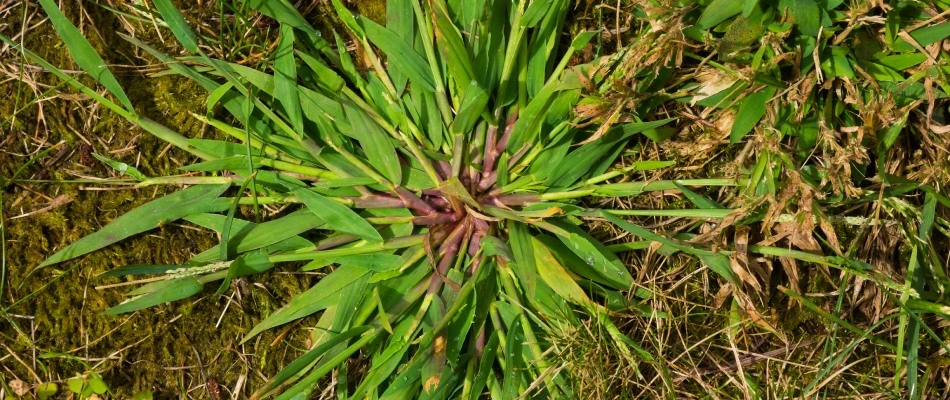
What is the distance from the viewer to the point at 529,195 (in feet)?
6.14

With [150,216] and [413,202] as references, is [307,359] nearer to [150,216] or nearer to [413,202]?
[413,202]

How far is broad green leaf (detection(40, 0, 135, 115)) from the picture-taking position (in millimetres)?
1825

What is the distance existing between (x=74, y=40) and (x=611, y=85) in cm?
133

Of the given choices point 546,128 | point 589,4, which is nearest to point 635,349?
point 546,128

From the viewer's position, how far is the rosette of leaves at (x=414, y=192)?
1.79m

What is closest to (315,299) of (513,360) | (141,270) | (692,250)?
(141,270)

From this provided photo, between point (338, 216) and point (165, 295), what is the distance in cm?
51

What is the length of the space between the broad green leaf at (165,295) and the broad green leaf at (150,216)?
0.53ft

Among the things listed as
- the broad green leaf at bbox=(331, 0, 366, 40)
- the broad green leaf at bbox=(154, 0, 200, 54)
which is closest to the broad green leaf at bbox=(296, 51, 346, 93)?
the broad green leaf at bbox=(331, 0, 366, 40)

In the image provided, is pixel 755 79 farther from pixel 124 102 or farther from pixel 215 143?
pixel 124 102

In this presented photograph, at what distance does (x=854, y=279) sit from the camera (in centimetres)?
198

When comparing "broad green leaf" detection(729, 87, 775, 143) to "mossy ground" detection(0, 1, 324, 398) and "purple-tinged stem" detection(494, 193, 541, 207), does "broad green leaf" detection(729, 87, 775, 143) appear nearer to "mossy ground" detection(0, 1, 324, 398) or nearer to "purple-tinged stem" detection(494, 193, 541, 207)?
"purple-tinged stem" detection(494, 193, 541, 207)

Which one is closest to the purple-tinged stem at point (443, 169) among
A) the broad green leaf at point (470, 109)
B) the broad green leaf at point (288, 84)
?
the broad green leaf at point (470, 109)

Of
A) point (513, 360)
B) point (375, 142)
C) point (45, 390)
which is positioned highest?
point (375, 142)
